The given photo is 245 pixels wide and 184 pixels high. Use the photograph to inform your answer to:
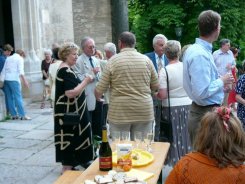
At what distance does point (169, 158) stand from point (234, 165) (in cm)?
293

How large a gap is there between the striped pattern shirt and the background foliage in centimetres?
1746

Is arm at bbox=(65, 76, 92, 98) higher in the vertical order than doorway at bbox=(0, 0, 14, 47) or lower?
lower

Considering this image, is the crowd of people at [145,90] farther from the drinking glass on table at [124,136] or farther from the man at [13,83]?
the man at [13,83]

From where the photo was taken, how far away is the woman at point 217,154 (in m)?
2.32

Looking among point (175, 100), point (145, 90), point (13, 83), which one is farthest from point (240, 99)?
point (13, 83)

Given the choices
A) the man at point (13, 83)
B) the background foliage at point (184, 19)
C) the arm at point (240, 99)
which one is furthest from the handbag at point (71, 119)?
the background foliage at point (184, 19)

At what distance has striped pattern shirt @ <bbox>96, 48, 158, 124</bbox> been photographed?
15.4 ft

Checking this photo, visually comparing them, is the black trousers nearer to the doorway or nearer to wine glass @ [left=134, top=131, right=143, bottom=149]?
wine glass @ [left=134, top=131, right=143, bottom=149]

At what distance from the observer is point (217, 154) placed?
91.5 inches

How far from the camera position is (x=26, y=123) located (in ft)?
30.3

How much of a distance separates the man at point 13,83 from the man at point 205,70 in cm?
610

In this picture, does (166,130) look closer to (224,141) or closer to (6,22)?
(224,141)

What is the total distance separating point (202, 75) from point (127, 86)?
3.45 feet

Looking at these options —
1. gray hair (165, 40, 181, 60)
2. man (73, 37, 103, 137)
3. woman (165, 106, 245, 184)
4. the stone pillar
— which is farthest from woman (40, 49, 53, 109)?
woman (165, 106, 245, 184)
